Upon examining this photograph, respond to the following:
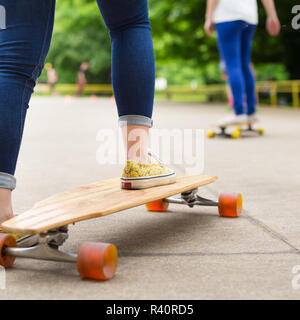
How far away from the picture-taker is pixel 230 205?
2449 mm

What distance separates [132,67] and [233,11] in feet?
13.3

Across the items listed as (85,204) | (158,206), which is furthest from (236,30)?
(85,204)

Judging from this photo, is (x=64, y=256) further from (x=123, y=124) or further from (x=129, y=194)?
(x=123, y=124)

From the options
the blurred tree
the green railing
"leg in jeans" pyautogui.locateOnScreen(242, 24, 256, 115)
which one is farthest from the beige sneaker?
the blurred tree

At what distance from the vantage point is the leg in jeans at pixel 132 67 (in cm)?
207

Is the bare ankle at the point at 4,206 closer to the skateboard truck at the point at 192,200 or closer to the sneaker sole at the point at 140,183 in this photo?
the sneaker sole at the point at 140,183

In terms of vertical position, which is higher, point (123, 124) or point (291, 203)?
point (123, 124)

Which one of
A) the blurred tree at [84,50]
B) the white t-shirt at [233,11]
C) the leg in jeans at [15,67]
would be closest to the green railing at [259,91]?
the blurred tree at [84,50]

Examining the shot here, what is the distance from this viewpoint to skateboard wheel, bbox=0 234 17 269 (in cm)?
170

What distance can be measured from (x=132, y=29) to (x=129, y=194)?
2.01 ft

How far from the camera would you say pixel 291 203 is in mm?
2742

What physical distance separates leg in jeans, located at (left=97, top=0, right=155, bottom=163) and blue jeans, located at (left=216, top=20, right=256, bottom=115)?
4026 millimetres

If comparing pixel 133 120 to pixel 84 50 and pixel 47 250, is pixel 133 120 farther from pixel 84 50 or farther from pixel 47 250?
pixel 84 50
